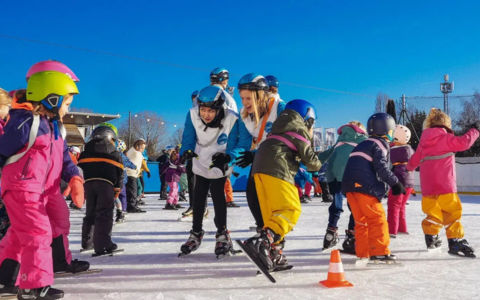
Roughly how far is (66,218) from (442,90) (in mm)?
26372

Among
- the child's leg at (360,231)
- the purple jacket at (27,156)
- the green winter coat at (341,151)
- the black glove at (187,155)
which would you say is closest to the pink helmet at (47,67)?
the purple jacket at (27,156)

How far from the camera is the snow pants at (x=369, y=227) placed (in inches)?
132

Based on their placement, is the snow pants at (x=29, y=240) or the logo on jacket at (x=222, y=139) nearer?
the snow pants at (x=29, y=240)

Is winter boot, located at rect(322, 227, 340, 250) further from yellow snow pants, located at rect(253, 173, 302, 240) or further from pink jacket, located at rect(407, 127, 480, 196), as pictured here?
yellow snow pants, located at rect(253, 173, 302, 240)

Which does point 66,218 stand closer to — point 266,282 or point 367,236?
point 266,282

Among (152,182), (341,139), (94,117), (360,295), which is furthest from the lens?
(94,117)

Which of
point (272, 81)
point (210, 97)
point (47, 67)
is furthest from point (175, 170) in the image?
point (47, 67)

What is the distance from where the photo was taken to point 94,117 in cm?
4003

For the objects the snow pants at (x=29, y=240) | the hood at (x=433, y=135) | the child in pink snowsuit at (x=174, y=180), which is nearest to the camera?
the snow pants at (x=29, y=240)

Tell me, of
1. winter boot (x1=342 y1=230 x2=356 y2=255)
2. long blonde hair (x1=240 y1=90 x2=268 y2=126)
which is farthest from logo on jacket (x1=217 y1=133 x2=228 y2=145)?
winter boot (x1=342 y1=230 x2=356 y2=255)

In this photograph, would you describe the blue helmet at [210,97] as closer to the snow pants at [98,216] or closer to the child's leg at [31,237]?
the snow pants at [98,216]

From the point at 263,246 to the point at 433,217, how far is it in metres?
2.13

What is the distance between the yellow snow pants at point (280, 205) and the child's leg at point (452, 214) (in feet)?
5.90

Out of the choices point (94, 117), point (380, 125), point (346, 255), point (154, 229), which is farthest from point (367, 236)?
point (94, 117)
